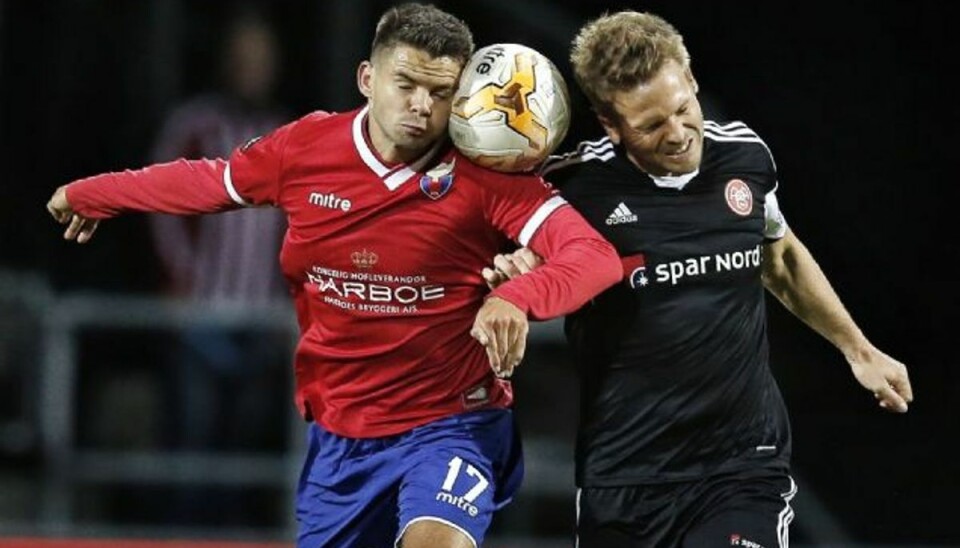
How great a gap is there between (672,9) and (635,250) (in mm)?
4903

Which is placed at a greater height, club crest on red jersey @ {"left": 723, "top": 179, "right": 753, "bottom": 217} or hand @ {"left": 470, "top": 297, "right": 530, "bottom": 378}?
club crest on red jersey @ {"left": 723, "top": 179, "right": 753, "bottom": 217}

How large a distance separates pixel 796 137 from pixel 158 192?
4972 mm

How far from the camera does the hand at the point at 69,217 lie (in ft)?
15.7

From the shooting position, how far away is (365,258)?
454 centimetres

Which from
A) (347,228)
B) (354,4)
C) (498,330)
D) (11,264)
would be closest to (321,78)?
(354,4)

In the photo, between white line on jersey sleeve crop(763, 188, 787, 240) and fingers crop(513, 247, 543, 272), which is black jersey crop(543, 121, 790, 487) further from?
fingers crop(513, 247, 543, 272)

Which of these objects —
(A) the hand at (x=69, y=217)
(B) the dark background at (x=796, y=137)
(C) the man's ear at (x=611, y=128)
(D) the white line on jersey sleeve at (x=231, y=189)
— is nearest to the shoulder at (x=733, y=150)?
(C) the man's ear at (x=611, y=128)

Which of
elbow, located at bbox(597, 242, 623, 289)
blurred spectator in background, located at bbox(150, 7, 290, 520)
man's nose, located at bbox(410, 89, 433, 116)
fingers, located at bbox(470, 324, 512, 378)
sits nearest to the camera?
fingers, located at bbox(470, 324, 512, 378)

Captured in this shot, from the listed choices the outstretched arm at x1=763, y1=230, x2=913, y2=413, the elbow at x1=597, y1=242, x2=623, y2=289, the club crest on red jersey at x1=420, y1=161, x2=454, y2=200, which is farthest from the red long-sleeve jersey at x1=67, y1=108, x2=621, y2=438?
the outstretched arm at x1=763, y1=230, x2=913, y2=413

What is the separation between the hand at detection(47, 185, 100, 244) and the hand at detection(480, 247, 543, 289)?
1056 mm

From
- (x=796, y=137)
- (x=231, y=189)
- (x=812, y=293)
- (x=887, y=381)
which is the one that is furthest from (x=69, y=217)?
(x=796, y=137)

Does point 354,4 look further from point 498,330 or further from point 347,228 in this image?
point 498,330

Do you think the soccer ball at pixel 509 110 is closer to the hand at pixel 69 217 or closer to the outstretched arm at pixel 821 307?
the outstretched arm at pixel 821 307

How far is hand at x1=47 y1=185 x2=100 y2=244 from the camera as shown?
4.79m
